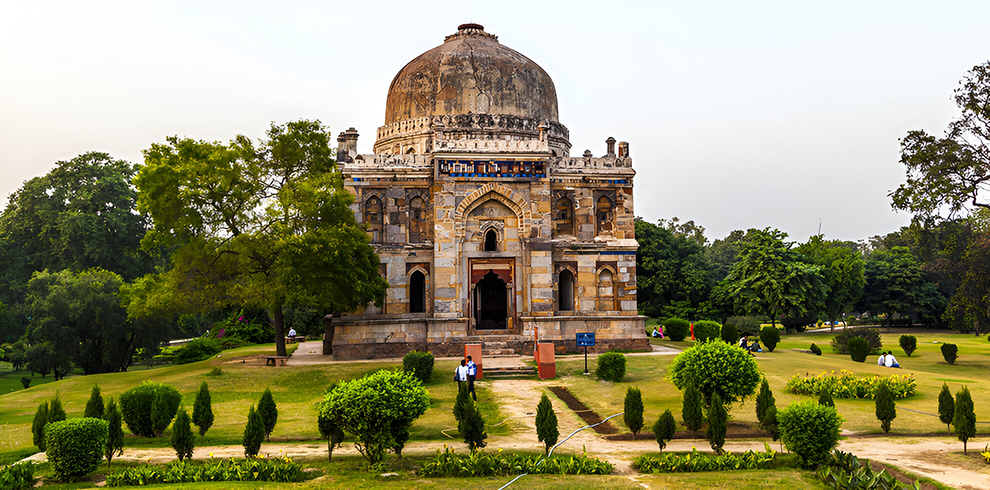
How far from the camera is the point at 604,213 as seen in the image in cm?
3259

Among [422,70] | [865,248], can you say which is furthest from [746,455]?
[865,248]

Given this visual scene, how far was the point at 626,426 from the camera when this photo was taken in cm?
1623

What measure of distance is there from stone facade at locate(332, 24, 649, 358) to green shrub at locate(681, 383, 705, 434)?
14183mm

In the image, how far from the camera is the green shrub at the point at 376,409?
1252cm

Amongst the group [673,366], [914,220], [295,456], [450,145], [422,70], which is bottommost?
[295,456]

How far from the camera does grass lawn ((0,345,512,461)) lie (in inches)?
626

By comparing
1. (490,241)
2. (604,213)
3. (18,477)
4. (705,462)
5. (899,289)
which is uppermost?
(604,213)

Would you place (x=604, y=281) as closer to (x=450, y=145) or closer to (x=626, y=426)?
(x=450, y=145)

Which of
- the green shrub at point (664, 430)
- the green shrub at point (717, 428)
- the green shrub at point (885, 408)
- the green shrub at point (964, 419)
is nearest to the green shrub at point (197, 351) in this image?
the green shrub at point (664, 430)

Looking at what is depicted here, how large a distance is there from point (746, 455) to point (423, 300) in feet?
65.4

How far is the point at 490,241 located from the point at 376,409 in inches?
751

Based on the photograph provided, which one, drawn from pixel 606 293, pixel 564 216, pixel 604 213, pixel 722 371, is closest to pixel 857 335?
pixel 606 293

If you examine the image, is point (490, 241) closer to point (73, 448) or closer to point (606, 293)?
point (606, 293)

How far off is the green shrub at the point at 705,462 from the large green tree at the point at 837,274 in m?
37.2
